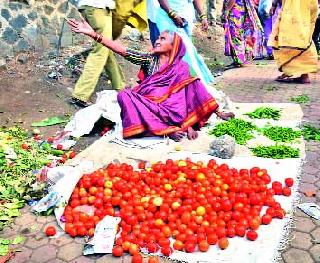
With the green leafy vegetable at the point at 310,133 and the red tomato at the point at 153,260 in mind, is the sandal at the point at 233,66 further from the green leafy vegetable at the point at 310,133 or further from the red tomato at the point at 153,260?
the red tomato at the point at 153,260

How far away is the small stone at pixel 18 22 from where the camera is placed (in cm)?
770

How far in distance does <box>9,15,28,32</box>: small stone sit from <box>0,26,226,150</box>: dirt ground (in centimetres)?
47

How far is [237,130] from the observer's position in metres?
5.39

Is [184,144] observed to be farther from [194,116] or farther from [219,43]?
[219,43]

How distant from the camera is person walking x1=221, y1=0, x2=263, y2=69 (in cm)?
934

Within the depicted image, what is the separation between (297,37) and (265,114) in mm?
2452

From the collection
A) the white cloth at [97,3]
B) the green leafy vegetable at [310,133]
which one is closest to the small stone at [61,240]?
the green leafy vegetable at [310,133]

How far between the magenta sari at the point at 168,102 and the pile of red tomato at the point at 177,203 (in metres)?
0.85

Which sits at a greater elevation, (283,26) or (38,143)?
(283,26)

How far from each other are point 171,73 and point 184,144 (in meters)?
0.91

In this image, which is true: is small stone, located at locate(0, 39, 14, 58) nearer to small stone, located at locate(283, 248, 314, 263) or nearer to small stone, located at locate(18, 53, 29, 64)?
small stone, located at locate(18, 53, 29, 64)

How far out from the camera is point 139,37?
10.0m

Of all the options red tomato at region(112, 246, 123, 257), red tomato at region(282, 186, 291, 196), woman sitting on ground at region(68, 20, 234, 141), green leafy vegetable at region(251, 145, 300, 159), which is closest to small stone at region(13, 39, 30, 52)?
woman sitting on ground at region(68, 20, 234, 141)

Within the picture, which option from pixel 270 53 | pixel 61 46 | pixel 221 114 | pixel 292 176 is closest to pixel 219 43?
pixel 270 53
